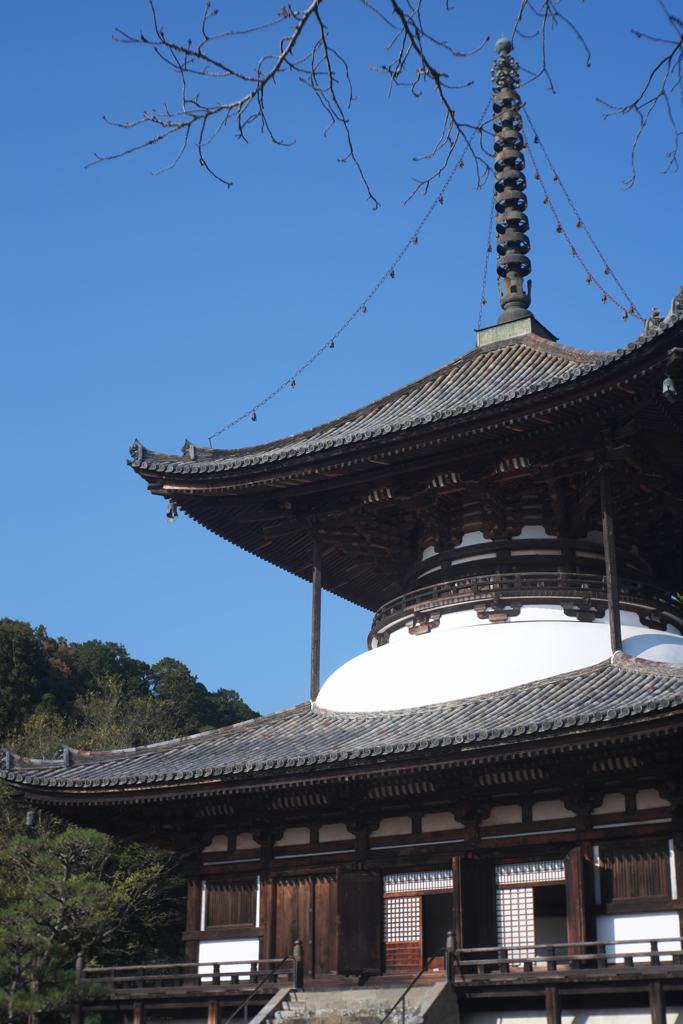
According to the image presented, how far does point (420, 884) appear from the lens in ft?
49.3

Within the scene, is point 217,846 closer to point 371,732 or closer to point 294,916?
point 294,916

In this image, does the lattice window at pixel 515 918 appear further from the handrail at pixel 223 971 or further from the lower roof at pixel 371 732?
the handrail at pixel 223 971

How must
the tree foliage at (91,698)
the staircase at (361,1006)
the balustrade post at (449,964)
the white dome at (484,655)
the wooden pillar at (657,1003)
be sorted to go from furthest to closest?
the tree foliage at (91,698) → the white dome at (484,655) → the balustrade post at (449,964) → the staircase at (361,1006) → the wooden pillar at (657,1003)

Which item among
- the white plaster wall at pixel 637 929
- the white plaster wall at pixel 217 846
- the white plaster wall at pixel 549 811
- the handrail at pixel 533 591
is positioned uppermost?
the handrail at pixel 533 591

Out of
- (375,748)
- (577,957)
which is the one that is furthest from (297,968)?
(577,957)

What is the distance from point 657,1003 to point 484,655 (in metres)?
5.92

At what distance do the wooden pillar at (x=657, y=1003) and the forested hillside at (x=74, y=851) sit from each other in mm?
8347

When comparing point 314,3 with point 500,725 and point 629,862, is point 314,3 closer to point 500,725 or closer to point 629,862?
point 500,725

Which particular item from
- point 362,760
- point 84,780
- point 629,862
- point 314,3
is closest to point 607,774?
point 629,862

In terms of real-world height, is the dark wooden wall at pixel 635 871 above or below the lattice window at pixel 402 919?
above

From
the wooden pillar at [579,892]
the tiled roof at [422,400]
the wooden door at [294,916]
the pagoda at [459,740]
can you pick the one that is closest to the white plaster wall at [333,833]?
the pagoda at [459,740]

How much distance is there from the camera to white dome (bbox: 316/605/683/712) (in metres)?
16.4

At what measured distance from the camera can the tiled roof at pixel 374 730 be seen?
13.7 m

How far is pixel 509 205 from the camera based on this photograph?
2231 centimetres
